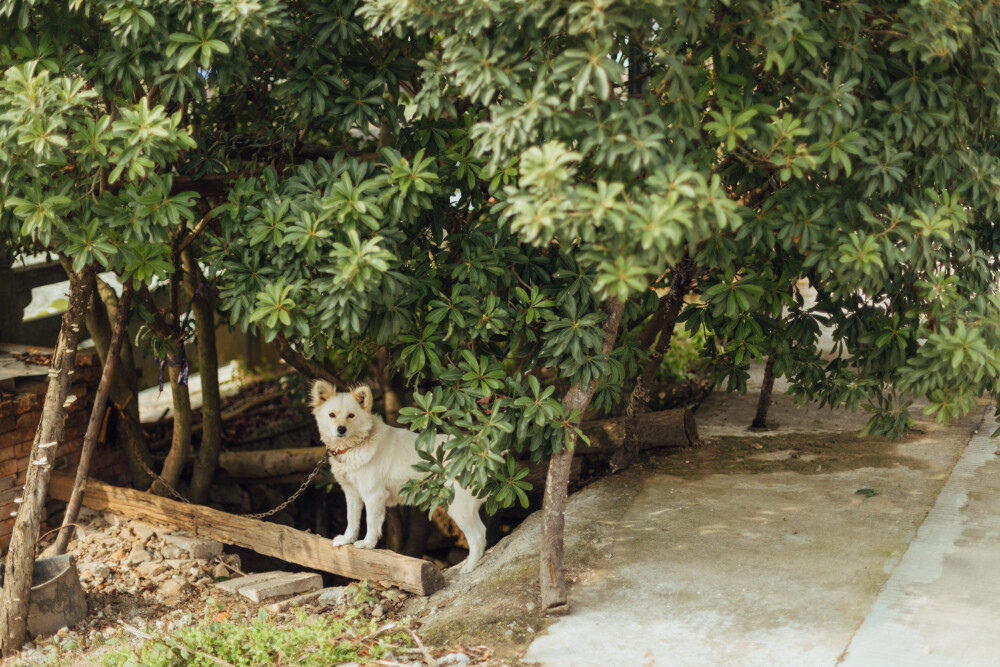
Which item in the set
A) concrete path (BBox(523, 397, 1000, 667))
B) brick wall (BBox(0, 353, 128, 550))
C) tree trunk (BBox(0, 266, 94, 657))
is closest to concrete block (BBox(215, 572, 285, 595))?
tree trunk (BBox(0, 266, 94, 657))

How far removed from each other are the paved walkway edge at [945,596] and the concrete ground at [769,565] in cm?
1

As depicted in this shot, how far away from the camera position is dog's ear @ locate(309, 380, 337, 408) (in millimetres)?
6309

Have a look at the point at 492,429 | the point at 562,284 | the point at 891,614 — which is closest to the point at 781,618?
the point at 891,614

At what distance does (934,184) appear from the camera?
15.8 ft

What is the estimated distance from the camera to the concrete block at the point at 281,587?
20.6 ft

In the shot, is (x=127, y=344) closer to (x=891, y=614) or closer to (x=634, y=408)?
(x=634, y=408)

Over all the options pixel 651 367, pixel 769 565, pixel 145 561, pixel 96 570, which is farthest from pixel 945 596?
pixel 96 570

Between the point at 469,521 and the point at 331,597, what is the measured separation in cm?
112

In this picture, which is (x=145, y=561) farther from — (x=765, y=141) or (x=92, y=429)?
(x=765, y=141)

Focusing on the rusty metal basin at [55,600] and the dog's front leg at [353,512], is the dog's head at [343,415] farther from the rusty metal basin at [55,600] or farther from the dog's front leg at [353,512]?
the rusty metal basin at [55,600]

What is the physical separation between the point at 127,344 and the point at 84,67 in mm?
3745

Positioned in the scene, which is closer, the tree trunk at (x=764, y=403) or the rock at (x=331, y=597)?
the rock at (x=331, y=597)

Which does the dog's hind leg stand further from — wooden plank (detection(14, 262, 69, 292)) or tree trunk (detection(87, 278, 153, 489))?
Answer: wooden plank (detection(14, 262, 69, 292))

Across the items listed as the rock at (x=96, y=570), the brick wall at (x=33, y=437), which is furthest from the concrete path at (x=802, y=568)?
the brick wall at (x=33, y=437)
